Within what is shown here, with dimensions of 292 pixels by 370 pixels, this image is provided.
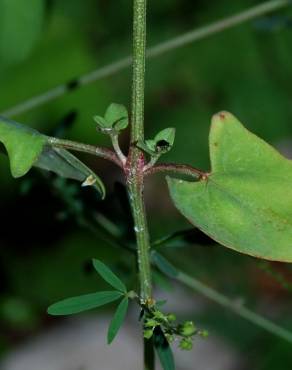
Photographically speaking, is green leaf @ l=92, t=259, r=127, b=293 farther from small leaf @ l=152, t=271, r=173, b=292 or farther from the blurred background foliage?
the blurred background foliage

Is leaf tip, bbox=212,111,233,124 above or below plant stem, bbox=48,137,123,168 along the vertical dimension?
above

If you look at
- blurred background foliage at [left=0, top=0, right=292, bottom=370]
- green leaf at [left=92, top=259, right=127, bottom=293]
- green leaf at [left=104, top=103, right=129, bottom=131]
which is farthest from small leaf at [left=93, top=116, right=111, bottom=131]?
blurred background foliage at [left=0, top=0, right=292, bottom=370]

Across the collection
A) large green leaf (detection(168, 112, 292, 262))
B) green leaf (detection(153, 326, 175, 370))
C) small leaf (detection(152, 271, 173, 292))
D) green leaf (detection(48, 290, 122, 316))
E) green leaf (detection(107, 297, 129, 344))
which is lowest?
green leaf (detection(153, 326, 175, 370))

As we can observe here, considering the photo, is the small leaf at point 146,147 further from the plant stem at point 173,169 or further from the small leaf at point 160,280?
the small leaf at point 160,280

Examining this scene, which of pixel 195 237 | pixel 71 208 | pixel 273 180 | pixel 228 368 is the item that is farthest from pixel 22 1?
pixel 228 368

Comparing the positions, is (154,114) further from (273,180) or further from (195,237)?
(273,180)

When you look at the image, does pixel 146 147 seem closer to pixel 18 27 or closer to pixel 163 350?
pixel 163 350

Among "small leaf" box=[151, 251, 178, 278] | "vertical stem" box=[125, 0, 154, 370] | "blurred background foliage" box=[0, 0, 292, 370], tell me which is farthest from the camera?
"blurred background foliage" box=[0, 0, 292, 370]
